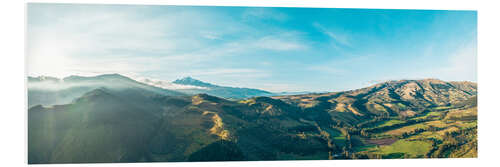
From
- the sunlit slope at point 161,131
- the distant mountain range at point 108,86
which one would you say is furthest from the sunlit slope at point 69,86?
the sunlit slope at point 161,131

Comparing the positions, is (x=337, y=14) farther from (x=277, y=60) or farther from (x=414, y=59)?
(x=414, y=59)

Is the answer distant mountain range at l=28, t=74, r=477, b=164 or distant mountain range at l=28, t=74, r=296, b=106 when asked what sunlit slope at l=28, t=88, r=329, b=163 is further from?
distant mountain range at l=28, t=74, r=296, b=106

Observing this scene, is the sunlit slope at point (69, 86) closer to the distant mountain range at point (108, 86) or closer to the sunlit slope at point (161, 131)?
the distant mountain range at point (108, 86)

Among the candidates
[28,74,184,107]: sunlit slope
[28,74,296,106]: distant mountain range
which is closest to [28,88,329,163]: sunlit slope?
[28,74,184,107]: sunlit slope

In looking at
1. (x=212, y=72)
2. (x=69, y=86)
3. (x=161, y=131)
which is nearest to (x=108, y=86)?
(x=69, y=86)

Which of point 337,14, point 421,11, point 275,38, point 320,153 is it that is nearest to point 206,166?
point 320,153

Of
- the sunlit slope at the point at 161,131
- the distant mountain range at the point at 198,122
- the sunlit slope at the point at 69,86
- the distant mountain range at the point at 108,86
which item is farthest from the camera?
the distant mountain range at the point at 198,122

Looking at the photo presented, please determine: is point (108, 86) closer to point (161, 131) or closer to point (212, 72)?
point (161, 131)
